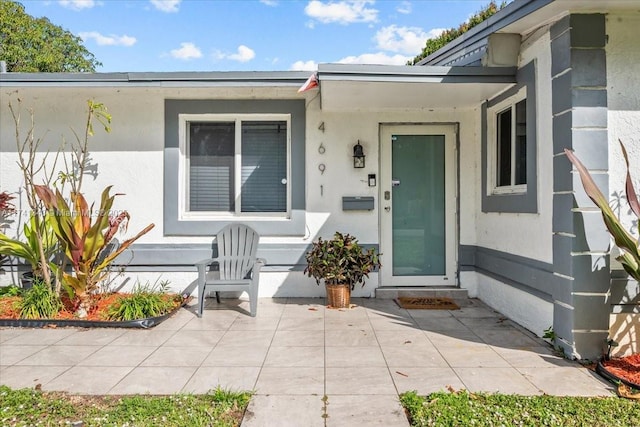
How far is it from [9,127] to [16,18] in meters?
14.9

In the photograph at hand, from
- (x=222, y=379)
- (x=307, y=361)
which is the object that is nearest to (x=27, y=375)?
(x=222, y=379)

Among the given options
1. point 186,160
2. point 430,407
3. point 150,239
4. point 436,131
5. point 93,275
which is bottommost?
point 430,407

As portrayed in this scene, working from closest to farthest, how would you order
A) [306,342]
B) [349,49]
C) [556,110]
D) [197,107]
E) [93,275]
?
1. [556,110]
2. [306,342]
3. [93,275]
4. [197,107]
5. [349,49]

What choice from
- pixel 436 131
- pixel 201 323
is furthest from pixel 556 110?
pixel 201 323

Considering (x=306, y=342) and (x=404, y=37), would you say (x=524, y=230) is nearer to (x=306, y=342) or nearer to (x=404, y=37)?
(x=306, y=342)

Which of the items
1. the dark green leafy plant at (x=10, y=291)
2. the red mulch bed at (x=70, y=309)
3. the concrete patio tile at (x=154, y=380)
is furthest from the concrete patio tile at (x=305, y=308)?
the dark green leafy plant at (x=10, y=291)

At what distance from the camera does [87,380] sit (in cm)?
276

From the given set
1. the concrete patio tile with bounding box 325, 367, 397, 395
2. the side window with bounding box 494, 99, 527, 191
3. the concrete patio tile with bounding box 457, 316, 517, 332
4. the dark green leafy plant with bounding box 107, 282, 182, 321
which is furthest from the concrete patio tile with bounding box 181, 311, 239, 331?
the side window with bounding box 494, 99, 527, 191

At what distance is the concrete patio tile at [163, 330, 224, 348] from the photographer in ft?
11.5

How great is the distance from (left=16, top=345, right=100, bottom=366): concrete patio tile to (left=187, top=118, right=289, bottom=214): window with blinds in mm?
2278

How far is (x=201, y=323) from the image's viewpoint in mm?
4129

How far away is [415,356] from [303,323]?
1.31 metres

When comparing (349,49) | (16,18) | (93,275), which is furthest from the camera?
(16,18)

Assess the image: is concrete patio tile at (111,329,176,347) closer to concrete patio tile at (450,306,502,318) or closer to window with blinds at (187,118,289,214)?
window with blinds at (187,118,289,214)
